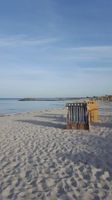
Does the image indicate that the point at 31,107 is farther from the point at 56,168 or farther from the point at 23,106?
the point at 56,168

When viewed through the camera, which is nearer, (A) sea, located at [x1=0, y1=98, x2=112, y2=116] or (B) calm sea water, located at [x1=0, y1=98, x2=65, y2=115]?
(A) sea, located at [x1=0, y1=98, x2=112, y2=116]

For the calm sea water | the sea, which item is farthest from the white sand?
the calm sea water

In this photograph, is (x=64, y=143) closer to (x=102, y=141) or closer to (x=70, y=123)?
(x=102, y=141)

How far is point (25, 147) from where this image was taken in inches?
357

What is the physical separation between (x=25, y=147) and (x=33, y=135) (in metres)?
2.49

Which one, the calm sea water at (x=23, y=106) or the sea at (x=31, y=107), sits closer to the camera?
the sea at (x=31, y=107)

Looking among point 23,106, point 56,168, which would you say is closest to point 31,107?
point 23,106

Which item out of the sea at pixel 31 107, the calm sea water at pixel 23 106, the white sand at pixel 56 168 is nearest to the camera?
the white sand at pixel 56 168

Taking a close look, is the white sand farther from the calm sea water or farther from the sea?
the calm sea water

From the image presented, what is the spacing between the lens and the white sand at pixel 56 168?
504 cm

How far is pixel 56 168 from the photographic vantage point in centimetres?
651

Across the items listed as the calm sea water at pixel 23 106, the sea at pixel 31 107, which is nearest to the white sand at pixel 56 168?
the sea at pixel 31 107

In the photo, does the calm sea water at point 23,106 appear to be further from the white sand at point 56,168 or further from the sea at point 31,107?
the white sand at point 56,168

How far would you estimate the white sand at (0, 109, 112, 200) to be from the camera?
198 inches
